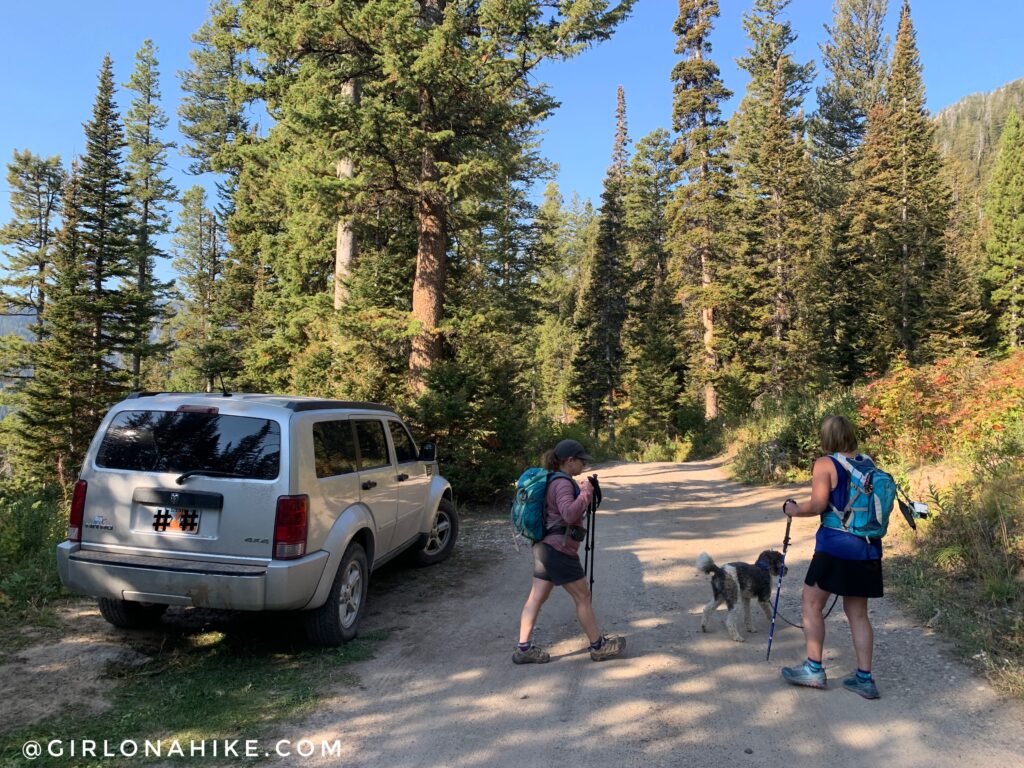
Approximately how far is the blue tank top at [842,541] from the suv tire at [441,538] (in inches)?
187

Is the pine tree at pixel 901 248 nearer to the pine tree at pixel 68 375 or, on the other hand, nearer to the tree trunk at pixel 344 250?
the tree trunk at pixel 344 250

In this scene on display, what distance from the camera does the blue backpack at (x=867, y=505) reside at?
13.9ft

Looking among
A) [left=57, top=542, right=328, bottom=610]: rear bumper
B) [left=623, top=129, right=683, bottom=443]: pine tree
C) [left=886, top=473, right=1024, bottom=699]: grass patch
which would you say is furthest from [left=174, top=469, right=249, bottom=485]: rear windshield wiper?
[left=623, top=129, right=683, bottom=443]: pine tree

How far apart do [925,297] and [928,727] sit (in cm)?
2680

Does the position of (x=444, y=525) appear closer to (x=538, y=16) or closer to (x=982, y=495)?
(x=982, y=495)

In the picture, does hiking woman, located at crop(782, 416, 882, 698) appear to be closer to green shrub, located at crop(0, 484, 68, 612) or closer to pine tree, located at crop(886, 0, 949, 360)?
green shrub, located at crop(0, 484, 68, 612)

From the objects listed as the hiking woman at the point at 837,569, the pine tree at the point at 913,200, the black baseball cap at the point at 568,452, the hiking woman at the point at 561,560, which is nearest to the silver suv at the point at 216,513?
the hiking woman at the point at 561,560

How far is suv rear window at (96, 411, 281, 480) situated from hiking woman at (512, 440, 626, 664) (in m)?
Answer: 2.12

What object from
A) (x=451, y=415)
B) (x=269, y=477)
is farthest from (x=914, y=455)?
(x=269, y=477)

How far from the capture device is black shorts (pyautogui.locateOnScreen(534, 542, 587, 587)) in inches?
193

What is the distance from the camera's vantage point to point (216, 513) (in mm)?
4727

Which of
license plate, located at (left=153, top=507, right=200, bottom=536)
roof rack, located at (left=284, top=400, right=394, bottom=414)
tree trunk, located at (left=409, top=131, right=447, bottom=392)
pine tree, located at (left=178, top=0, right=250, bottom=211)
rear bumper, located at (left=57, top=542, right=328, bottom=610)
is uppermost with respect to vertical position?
pine tree, located at (left=178, top=0, right=250, bottom=211)

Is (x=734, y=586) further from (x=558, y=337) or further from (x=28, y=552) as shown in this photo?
(x=558, y=337)

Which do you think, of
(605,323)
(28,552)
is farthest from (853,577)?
(605,323)
